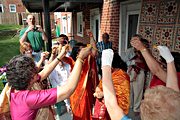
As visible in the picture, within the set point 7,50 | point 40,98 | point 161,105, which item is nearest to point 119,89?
point 40,98

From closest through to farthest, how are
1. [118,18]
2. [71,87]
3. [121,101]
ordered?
[71,87] < [121,101] < [118,18]

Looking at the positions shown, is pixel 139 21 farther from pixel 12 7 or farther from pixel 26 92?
pixel 12 7

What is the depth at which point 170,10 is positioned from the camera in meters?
4.01

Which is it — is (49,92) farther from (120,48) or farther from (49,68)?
(120,48)

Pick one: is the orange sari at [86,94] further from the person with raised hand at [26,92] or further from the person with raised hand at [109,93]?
the person with raised hand at [109,93]

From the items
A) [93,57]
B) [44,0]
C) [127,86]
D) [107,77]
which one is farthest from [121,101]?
[44,0]

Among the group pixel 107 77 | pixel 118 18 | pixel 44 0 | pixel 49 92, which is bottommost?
pixel 49 92

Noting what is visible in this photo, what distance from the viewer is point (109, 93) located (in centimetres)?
159

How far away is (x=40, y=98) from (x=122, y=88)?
0.94m

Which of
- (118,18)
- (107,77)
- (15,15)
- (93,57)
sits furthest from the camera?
(15,15)

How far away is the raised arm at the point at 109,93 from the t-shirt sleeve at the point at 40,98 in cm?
40

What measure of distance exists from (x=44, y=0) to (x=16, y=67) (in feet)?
12.7

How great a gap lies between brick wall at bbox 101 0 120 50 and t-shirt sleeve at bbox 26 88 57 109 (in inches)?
181

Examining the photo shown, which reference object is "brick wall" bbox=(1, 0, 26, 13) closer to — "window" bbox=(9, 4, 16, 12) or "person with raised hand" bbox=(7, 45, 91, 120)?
"window" bbox=(9, 4, 16, 12)
